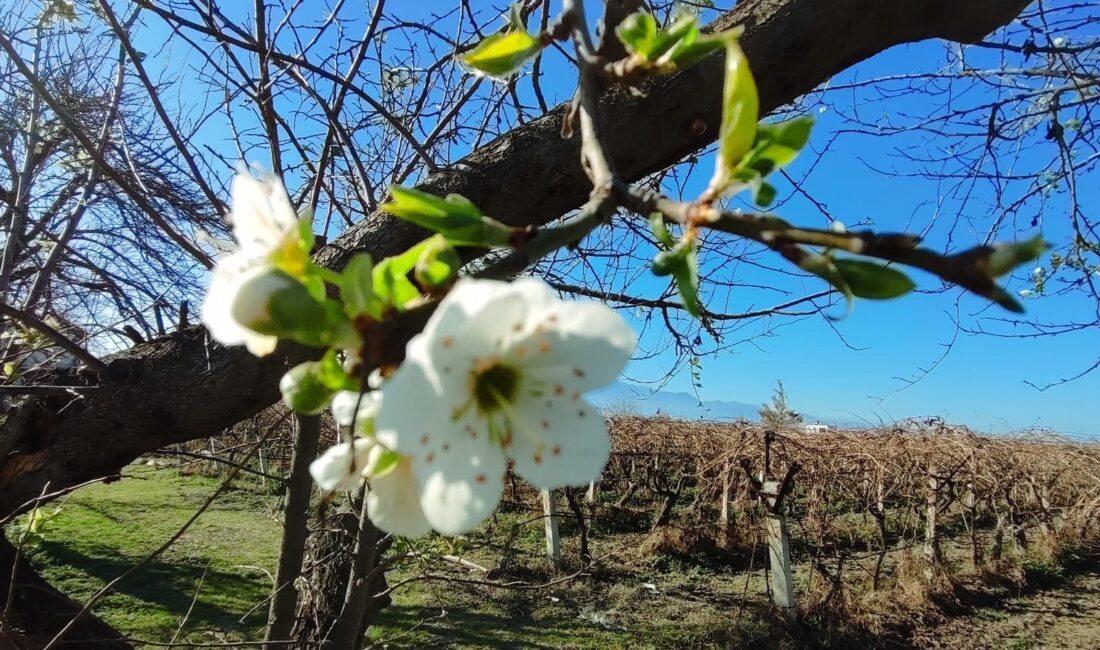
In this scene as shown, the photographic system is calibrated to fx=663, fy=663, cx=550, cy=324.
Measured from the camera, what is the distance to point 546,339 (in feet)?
1.37

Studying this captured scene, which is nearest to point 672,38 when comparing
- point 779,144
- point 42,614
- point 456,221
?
point 779,144

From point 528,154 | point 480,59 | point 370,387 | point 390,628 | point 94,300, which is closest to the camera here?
point 370,387

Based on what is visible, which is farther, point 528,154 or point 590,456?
point 528,154

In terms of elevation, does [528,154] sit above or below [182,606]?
above

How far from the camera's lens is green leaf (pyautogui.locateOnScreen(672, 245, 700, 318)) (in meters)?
0.42

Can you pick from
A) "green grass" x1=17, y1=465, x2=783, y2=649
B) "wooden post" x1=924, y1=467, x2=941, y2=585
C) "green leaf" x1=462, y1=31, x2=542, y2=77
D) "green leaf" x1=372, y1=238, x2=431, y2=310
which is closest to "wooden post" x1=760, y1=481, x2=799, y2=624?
"green grass" x1=17, y1=465, x2=783, y2=649

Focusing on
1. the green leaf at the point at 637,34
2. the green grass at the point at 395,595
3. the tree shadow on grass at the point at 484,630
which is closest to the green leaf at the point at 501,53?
the green leaf at the point at 637,34

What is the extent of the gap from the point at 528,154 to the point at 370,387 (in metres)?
0.99

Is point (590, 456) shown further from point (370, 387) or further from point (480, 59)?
point (480, 59)

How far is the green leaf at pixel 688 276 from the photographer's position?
420mm

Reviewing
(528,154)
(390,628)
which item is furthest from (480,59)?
(390,628)

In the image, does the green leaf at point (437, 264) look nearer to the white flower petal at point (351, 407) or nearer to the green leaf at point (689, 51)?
the white flower petal at point (351, 407)

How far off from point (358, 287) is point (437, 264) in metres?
0.04

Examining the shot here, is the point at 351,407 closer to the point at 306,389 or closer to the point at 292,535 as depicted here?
the point at 306,389
